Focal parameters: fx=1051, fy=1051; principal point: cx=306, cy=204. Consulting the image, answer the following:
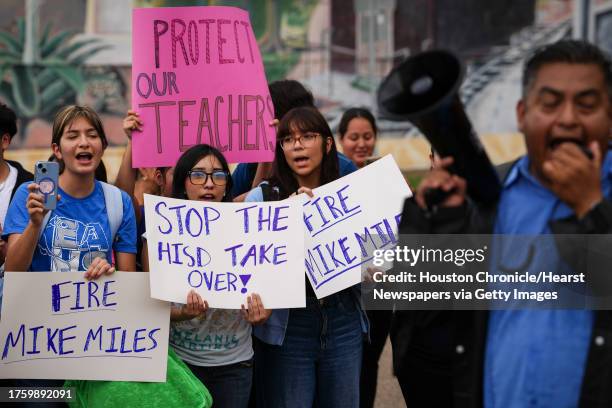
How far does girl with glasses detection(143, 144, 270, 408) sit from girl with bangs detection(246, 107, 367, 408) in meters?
0.11

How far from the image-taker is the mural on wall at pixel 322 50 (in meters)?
14.4

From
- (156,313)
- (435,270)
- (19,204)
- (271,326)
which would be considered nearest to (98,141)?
(19,204)

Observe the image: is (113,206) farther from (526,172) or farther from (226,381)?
(526,172)

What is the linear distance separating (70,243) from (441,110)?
1904 mm

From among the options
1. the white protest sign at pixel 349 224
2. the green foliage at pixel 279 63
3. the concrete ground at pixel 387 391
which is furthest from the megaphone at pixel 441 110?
the green foliage at pixel 279 63

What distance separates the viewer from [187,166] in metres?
4.18

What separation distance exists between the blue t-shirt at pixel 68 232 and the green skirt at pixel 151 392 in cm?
46

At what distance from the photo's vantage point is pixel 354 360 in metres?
4.25

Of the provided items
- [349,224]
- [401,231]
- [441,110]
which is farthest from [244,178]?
[441,110]

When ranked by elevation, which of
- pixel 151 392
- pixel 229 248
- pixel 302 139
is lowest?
pixel 151 392

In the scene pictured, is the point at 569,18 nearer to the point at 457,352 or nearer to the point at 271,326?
the point at 271,326


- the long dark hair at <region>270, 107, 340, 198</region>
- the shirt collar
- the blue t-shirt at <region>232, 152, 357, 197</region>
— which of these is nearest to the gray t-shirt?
the long dark hair at <region>270, 107, 340, 198</region>

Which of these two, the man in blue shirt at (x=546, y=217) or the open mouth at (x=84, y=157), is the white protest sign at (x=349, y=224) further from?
the man in blue shirt at (x=546, y=217)

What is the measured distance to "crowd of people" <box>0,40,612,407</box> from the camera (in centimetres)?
261
